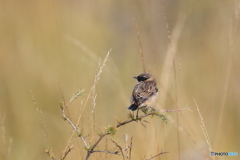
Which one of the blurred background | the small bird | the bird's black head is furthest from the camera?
the blurred background

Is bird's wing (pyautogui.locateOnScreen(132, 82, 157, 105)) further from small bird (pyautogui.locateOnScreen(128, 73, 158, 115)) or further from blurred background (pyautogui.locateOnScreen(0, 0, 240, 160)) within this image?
blurred background (pyautogui.locateOnScreen(0, 0, 240, 160))

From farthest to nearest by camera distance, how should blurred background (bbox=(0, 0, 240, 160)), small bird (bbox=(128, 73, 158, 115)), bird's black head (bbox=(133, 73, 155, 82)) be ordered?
blurred background (bbox=(0, 0, 240, 160)) → bird's black head (bbox=(133, 73, 155, 82)) → small bird (bbox=(128, 73, 158, 115))

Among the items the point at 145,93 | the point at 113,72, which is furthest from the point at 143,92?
the point at 113,72

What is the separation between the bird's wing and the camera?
11.7 ft

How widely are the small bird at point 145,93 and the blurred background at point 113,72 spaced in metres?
0.12

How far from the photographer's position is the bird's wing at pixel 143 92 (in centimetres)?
358

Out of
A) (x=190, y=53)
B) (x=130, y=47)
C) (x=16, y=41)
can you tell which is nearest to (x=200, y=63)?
(x=190, y=53)

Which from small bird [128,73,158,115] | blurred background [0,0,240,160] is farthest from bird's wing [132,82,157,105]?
blurred background [0,0,240,160]

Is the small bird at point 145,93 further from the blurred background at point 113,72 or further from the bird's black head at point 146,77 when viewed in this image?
the blurred background at point 113,72

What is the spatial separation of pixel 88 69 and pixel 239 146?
2.58 metres

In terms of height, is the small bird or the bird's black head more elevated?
the bird's black head

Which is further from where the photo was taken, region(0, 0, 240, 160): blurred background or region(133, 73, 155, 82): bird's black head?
region(0, 0, 240, 160): blurred background

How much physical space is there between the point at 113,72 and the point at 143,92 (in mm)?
1178

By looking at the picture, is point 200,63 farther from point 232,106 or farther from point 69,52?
point 69,52
